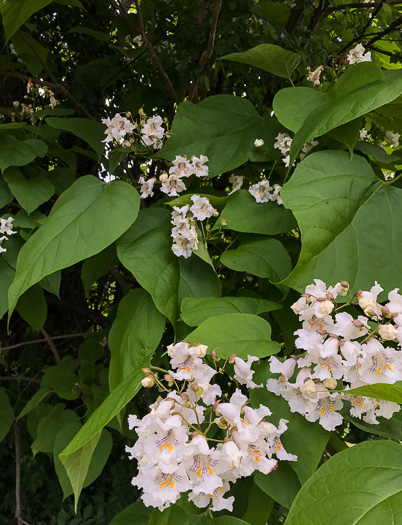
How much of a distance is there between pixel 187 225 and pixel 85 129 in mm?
438

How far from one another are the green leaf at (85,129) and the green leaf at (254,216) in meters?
0.37

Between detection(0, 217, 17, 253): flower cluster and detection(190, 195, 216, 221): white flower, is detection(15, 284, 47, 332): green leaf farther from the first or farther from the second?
detection(190, 195, 216, 221): white flower

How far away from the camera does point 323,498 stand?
1.56 ft

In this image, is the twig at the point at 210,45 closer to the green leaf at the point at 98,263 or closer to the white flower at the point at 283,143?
the white flower at the point at 283,143

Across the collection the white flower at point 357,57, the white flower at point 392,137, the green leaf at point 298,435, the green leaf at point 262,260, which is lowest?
the green leaf at point 298,435

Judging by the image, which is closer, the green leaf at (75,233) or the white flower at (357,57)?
the green leaf at (75,233)

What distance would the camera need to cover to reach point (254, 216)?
2.86 feet

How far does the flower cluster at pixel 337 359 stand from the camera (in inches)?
22.3

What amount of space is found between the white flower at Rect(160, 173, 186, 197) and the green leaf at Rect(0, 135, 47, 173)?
31cm

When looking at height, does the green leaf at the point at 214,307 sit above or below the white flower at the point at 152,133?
below

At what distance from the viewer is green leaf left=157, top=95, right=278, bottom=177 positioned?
38.4 inches

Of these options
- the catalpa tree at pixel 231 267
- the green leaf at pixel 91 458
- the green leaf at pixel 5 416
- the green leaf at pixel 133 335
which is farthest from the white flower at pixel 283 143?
the green leaf at pixel 5 416

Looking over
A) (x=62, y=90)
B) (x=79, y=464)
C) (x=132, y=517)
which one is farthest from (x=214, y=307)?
(x=62, y=90)

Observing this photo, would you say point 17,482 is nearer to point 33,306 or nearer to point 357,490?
point 33,306
